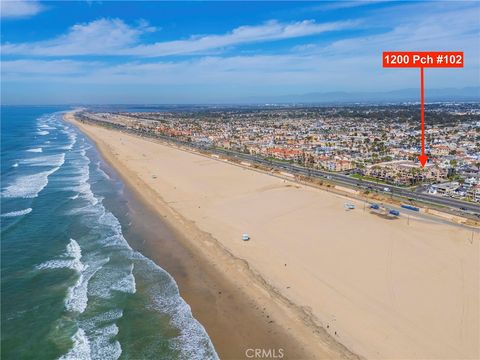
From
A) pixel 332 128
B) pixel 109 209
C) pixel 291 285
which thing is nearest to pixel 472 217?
pixel 291 285

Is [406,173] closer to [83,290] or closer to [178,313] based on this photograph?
[178,313]

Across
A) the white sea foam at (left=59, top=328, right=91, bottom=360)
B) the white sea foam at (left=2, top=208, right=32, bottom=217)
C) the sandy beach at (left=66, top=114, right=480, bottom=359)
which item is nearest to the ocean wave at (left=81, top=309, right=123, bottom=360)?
the white sea foam at (left=59, top=328, right=91, bottom=360)

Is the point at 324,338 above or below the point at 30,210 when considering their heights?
below

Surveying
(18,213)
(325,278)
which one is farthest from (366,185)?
(18,213)

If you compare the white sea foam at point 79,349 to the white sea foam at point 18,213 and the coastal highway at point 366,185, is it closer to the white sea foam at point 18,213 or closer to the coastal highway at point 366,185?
the white sea foam at point 18,213

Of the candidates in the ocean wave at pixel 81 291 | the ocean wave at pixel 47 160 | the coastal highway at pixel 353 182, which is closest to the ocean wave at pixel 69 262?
the ocean wave at pixel 81 291

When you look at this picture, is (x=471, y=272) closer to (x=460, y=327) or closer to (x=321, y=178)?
(x=460, y=327)

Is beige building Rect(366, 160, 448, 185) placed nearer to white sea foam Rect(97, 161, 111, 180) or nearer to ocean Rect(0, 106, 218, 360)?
ocean Rect(0, 106, 218, 360)
